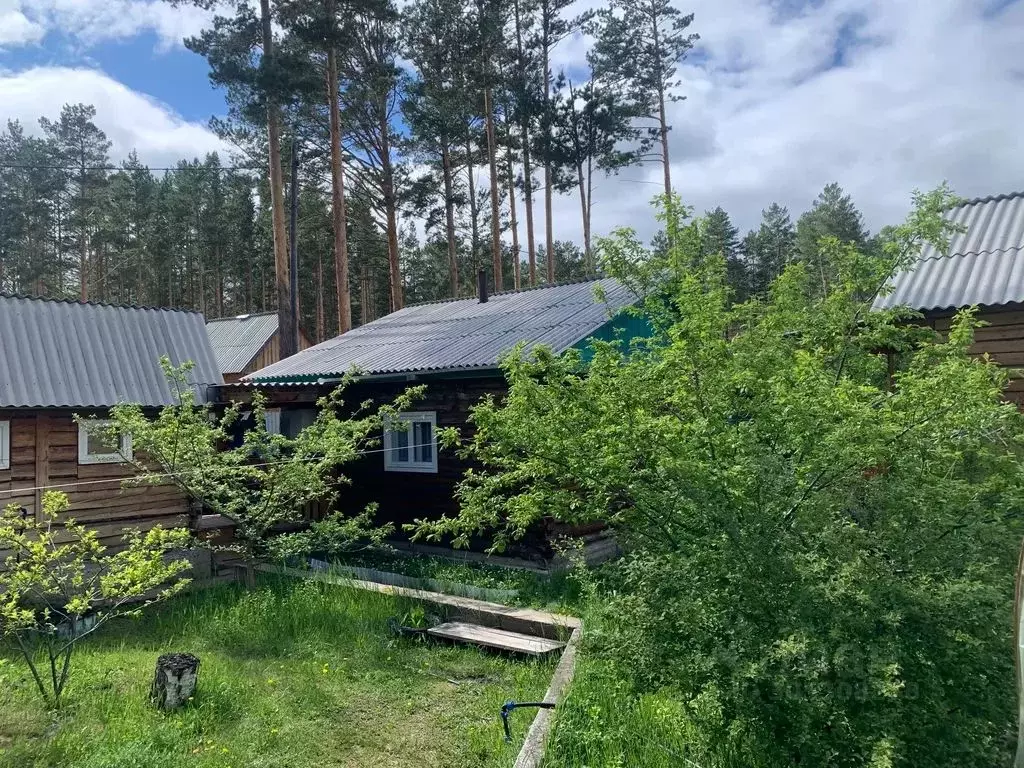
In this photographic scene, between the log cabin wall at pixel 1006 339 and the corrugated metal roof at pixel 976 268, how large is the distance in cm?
22

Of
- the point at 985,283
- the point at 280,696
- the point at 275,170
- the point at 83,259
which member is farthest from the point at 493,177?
the point at 83,259

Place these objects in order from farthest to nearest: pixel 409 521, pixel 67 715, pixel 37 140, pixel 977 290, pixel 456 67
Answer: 1. pixel 37 140
2. pixel 456 67
3. pixel 409 521
4. pixel 977 290
5. pixel 67 715

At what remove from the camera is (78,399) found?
380 inches

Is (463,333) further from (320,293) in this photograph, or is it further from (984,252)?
(320,293)

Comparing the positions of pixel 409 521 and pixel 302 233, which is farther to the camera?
pixel 302 233

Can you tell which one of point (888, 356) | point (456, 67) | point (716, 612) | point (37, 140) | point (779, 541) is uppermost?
point (37, 140)

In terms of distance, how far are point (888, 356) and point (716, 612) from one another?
4998mm

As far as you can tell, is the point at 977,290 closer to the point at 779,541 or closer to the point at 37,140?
the point at 779,541

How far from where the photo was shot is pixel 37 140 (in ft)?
114

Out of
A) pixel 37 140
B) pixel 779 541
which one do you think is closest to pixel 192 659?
pixel 779 541

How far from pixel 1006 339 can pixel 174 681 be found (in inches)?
353

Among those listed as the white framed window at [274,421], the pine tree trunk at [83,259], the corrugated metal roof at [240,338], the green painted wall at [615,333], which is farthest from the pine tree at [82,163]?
the green painted wall at [615,333]

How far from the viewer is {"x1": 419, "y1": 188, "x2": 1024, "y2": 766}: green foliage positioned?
280cm

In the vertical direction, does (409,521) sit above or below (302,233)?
below
